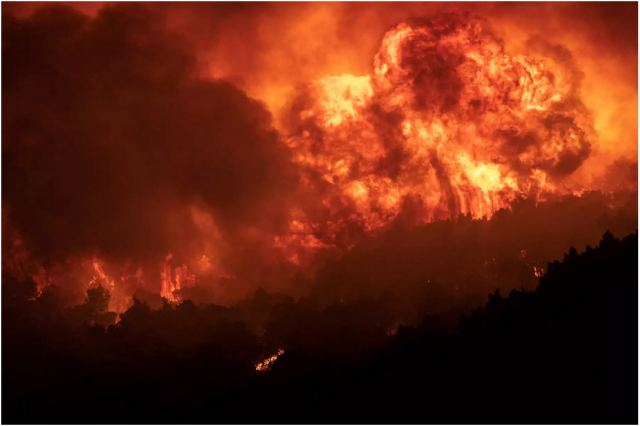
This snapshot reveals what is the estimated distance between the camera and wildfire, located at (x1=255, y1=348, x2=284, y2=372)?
5512 inches

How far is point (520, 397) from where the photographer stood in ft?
279

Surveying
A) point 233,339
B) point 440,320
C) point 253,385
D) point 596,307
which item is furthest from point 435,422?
point 233,339

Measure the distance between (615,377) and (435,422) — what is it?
2316 centimetres

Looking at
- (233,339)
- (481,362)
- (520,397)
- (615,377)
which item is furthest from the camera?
(233,339)

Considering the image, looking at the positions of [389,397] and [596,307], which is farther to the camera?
[389,397]

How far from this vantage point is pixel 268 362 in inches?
5591

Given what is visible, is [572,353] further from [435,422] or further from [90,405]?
[90,405]

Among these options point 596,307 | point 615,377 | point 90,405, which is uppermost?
point 596,307

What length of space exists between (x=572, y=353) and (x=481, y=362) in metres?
15.1

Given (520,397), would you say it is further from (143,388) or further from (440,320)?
(143,388)

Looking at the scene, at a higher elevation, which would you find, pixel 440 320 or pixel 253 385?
pixel 440 320

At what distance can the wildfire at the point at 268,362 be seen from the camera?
140000 mm

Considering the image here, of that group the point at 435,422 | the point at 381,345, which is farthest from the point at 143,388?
the point at 435,422

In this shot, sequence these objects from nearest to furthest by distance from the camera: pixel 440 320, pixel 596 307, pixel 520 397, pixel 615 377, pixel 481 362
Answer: pixel 615 377, pixel 520 397, pixel 596 307, pixel 481 362, pixel 440 320
